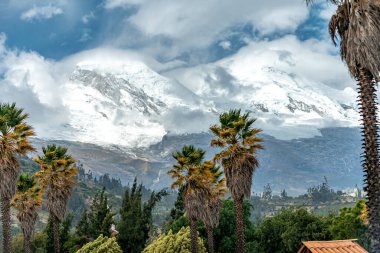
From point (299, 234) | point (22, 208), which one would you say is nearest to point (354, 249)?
point (22, 208)

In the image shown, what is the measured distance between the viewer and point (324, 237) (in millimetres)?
67250

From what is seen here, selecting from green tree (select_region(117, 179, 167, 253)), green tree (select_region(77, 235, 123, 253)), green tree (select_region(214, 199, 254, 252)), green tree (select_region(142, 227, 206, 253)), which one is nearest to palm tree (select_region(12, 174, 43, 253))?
green tree (select_region(77, 235, 123, 253))

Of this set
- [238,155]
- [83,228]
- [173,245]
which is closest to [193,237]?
[173,245]

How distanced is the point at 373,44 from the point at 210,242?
3600 cm

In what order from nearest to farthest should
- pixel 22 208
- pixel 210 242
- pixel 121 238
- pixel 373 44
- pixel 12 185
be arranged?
pixel 373 44 < pixel 12 185 < pixel 22 208 < pixel 210 242 < pixel 121 238

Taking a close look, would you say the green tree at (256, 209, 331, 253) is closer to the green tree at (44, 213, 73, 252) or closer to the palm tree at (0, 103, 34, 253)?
the green tree at (44, 213, 73, 252)

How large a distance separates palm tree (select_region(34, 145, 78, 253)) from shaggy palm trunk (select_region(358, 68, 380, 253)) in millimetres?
33070

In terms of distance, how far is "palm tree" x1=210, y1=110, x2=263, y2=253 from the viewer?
140 ft

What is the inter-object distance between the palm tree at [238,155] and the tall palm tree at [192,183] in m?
4.24

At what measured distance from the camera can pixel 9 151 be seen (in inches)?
1571

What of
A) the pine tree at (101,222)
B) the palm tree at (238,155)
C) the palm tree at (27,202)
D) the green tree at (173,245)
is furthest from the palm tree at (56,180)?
the pine tree at (101,222)

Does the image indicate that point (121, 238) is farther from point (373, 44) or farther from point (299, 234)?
point (373, 44)

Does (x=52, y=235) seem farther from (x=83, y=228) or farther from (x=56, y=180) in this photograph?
(x=56, y=180)

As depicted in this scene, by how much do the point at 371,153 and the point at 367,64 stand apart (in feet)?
11.8
